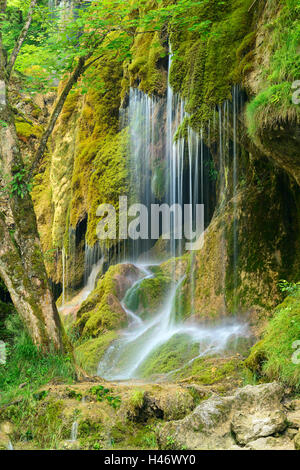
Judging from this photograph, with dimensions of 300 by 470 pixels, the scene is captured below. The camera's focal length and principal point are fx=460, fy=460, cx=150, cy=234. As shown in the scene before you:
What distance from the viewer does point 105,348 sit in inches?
417

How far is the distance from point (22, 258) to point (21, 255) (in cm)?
5

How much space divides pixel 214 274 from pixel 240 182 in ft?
6.75

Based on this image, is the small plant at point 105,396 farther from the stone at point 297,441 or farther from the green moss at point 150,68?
the green moss at point 150,68

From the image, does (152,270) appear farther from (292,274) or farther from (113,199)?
(292,274)

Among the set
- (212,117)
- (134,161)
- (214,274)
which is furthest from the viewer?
(134,161)

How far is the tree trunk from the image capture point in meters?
6.27

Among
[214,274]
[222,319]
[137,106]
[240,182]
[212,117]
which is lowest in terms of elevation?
[222,319]

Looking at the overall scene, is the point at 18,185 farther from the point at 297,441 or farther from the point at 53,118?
the point at 297,441

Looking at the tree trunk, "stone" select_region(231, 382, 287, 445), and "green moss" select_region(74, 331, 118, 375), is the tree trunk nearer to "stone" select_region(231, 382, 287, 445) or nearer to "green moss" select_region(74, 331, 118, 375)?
"stone" select_region(231, 382, 287, 445)

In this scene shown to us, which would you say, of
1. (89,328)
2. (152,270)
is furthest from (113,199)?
(89,328)

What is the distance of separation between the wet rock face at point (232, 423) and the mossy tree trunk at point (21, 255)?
2.43 meters

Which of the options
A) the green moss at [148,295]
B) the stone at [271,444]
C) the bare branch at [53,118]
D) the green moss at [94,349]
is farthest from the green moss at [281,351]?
the green moss at [148,295]

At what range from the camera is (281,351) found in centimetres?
545

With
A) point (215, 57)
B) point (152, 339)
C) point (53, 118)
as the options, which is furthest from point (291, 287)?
point (215, 57)
